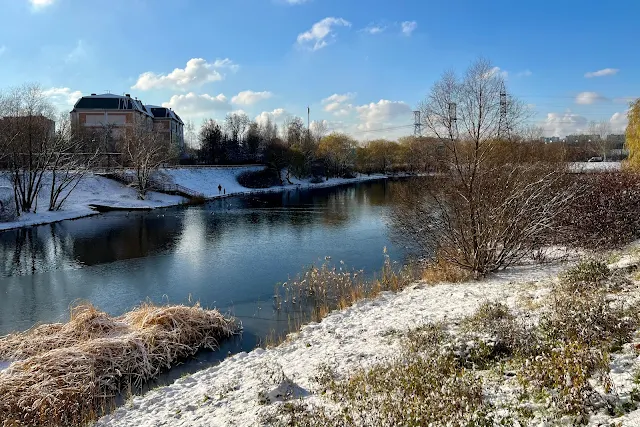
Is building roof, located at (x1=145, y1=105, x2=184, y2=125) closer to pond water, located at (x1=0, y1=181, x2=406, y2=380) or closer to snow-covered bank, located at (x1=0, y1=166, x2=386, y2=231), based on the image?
snow-covered bank, located at (x1=0, y1=166, x2=386, y2=231)

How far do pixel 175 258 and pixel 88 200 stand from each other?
22938mm

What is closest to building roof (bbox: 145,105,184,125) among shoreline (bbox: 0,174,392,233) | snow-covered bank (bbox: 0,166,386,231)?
snow-covered bank (bbox: 0,166,386,231)

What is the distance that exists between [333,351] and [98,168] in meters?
43.0

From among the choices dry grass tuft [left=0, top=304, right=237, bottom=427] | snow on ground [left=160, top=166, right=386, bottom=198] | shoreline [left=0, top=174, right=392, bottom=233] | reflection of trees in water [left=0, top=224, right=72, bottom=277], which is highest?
snow on ground [left=160, top=166, right=386, bottom=198]

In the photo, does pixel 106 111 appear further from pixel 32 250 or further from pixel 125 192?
pixel 32 250

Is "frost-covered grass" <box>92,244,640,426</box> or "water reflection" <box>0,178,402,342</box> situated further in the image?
"water reflection" <box>0,178,402,342</box>

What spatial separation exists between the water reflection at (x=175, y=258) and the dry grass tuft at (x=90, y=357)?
1.45m

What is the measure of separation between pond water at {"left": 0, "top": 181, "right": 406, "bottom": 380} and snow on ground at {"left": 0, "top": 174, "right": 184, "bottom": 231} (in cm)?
164

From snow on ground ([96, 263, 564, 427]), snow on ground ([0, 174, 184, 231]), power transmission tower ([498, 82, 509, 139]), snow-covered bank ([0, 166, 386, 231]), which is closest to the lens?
snow on ground ([96, 263, 564, 427])

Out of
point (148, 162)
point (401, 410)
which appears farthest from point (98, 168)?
point (401, 410)

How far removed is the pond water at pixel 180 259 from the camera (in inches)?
475

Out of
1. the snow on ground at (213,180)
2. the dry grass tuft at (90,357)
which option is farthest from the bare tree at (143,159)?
the dry grass tuft at (90,357)

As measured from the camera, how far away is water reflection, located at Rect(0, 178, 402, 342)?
490 inches

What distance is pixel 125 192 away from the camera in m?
40.5
